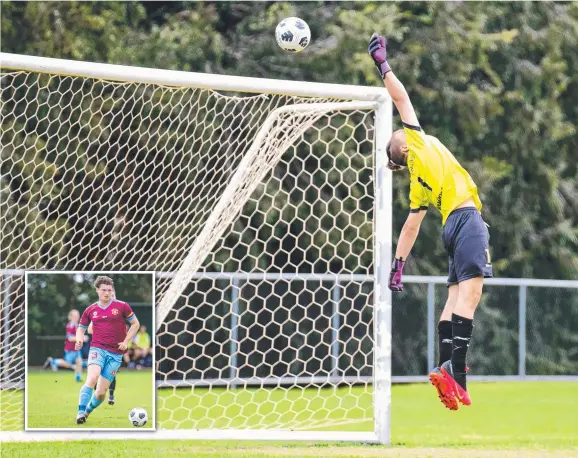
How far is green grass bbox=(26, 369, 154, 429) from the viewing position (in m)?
7.66

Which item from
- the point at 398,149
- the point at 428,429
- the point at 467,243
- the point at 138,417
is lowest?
the point at 428,429

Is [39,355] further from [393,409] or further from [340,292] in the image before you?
[340,292]

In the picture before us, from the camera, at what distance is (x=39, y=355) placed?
8766 millimetres

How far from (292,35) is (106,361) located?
9.32 ft

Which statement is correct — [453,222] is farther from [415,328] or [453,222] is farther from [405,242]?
[415,328]

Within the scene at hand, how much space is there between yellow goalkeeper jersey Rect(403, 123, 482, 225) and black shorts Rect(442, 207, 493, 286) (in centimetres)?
9

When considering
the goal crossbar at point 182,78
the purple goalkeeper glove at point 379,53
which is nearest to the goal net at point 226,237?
the goal crossbar at point 182,78

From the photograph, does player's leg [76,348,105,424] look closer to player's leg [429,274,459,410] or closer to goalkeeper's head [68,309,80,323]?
goalkeeper's head [68,309,80,323]

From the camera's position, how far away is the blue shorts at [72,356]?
26.8 feet

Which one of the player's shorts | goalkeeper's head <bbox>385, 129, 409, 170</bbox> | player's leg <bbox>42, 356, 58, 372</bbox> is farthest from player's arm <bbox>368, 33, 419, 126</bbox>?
player's leg <bbox>42, 356, 58, 372</bbox>

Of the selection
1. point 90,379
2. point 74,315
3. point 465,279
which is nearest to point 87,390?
point 90,379

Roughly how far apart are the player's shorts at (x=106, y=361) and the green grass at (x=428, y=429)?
0.43 meters

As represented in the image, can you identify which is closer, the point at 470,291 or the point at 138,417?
the point at 470,291

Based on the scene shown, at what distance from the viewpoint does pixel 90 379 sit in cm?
746
